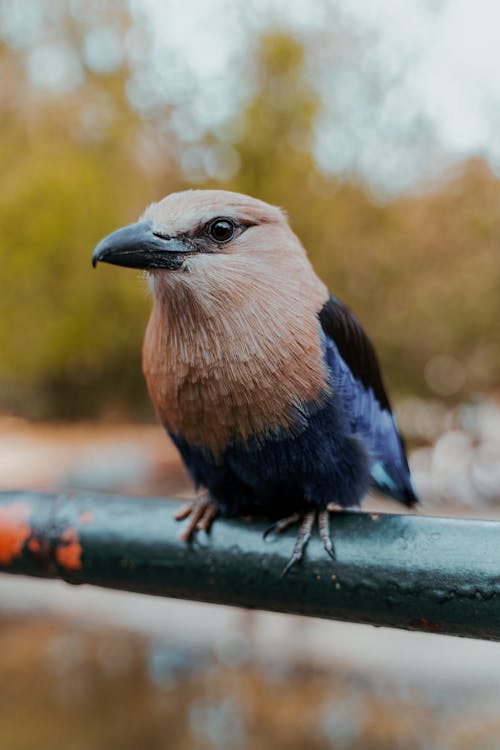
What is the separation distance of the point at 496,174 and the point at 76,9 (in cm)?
538

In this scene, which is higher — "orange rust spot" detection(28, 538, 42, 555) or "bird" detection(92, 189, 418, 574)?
"bird" detection(92, 189, 418, 574)

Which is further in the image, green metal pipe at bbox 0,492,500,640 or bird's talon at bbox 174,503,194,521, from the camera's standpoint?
bird's talon at bbox 174,503,194,521

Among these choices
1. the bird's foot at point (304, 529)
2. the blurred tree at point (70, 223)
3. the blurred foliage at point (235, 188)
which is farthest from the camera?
the blurred foliage at point (235, 188)

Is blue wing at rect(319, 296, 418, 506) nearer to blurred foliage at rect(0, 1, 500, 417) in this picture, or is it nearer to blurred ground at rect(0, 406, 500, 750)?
blurred ground at rect(0, 406, 500, 750)

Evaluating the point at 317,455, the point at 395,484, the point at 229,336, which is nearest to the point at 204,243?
the point at 229,336

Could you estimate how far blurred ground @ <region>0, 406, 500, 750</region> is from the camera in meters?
4.76

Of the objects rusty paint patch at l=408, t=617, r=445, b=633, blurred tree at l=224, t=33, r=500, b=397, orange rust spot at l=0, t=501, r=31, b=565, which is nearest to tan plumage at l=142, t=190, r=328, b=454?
orange rust spot at l=0, t=501, r=31, b=565

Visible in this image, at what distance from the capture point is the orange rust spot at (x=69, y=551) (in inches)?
40.7

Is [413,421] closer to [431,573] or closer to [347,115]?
[347,115]

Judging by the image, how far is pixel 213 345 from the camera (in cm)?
108

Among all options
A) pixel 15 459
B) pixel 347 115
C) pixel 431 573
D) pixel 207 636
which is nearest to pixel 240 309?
pixel 431 573

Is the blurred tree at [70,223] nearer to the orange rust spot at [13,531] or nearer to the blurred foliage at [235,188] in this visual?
the blurred foliage at [235,188]

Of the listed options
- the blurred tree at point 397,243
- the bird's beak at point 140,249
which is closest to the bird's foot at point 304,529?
the bird's beak at point 140,249

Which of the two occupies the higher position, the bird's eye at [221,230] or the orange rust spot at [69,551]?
the bird's eye at [221,230]
